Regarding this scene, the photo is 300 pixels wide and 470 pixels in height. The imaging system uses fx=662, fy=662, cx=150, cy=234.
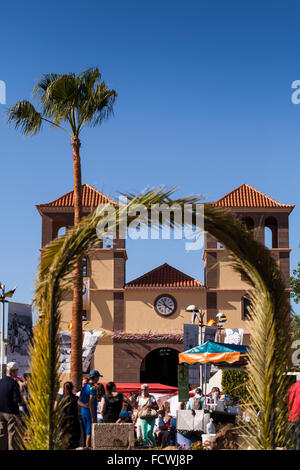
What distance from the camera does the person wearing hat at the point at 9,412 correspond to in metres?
10.1

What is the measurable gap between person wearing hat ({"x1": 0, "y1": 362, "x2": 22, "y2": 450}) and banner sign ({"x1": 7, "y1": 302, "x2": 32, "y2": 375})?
4.62 meters

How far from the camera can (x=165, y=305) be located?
43.3 m

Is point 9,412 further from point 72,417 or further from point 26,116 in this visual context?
point 26,116

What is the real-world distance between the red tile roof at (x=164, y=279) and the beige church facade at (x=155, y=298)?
0.22 feet

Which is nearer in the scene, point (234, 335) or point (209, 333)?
point (209, 333)

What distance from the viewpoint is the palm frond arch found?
23.7 ft

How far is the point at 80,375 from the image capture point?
2450cm

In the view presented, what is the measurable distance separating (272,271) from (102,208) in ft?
6.81

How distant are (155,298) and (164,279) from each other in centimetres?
155

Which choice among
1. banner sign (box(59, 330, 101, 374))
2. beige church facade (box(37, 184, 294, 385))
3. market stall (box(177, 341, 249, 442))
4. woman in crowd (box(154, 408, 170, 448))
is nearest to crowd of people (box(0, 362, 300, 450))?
woman in crowd (box(154, 408, 170, 448))

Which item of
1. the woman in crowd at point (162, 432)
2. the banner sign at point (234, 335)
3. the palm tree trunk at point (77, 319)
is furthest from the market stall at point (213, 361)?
the banner sign at point (234, 335)

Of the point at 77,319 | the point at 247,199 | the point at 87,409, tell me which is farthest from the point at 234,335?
the point at 247,199

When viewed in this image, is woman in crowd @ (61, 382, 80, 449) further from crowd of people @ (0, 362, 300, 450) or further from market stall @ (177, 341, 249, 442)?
market stall @ (177, 341, 249, 442)

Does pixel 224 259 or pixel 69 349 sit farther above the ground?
pixel 224 259
